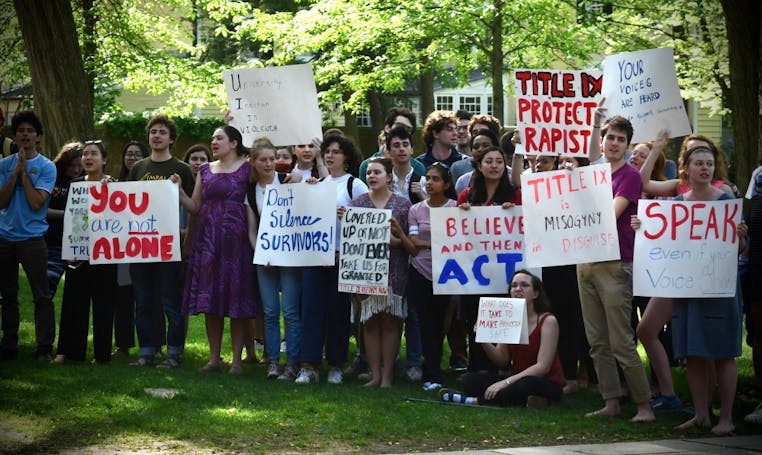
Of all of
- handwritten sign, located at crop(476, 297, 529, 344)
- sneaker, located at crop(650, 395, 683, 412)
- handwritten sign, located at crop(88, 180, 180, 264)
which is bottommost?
sneaker, located at crop(650, 395, 683, 412)

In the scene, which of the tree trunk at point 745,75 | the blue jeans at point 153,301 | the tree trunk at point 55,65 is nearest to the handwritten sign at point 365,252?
the blue jeans at point 153,301

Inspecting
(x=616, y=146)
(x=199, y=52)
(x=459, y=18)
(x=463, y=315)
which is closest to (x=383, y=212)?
(x=463, y=315)

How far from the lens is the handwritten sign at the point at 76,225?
37.7 feet

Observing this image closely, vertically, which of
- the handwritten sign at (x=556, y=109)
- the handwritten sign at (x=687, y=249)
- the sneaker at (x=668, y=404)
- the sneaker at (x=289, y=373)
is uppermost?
the handwritten sign at (x=556, y=109)

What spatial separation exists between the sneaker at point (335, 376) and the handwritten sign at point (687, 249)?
3033mm

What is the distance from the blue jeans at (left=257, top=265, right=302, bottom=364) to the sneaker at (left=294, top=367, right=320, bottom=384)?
0.19 m

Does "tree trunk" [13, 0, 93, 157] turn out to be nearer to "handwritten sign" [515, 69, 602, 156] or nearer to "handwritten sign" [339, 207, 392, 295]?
"handwritten sign" [339, 207, 392, 295]

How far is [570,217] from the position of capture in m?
9.66

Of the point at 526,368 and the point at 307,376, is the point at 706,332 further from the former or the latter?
the point at 307,376

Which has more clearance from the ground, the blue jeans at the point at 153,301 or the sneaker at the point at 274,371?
the blue jeans at the point at 153,301

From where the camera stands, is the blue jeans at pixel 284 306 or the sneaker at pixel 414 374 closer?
the blue jeans at pixel 284 306

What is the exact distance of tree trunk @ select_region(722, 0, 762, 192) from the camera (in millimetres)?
14461

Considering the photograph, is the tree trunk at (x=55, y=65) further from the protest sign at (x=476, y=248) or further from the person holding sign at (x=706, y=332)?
the person holding sign at (x=706, y=332)

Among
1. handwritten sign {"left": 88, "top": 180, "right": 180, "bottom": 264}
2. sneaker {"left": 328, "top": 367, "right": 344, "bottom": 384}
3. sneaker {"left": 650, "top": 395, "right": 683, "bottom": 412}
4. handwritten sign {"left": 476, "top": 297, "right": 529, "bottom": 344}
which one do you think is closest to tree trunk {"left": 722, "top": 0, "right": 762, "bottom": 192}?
sneaker {"left": 650, "top": 395, "right": 683, "bottom": 412}
